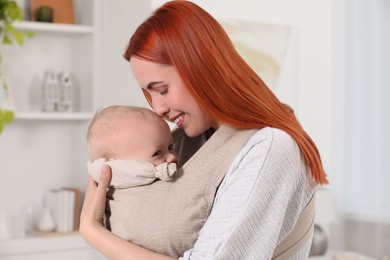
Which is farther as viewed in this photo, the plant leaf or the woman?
the plant leaf

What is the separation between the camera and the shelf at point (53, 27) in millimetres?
3918

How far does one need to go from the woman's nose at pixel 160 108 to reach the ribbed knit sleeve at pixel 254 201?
0.22 metres

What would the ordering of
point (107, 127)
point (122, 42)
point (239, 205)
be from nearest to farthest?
point (239, 205)
point (107, 127)
point (122, 42)

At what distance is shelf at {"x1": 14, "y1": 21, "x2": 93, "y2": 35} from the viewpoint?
392cm

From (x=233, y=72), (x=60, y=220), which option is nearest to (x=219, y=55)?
(x=233, y=72)

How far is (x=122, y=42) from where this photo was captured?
3.83 metres

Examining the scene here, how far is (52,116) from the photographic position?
396 cm

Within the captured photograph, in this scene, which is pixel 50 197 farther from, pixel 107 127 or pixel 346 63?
pixel 107 127

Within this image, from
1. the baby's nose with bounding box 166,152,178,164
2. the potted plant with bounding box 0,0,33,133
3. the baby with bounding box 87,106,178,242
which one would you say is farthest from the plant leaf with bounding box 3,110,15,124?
the baby's nose with bounding box 166,152,178,164

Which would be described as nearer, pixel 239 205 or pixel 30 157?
pixel 239 205

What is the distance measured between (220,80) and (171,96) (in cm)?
12

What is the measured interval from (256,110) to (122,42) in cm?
242

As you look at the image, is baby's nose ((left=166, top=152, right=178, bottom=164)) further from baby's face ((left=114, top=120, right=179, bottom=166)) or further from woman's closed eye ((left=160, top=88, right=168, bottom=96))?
woman's closed eye ((left=160, top=88, right=168, bottom=96))

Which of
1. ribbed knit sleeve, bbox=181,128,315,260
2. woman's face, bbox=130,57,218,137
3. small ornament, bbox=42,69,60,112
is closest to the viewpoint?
ribbed knit sleeve, bbox=181,128,315,260
